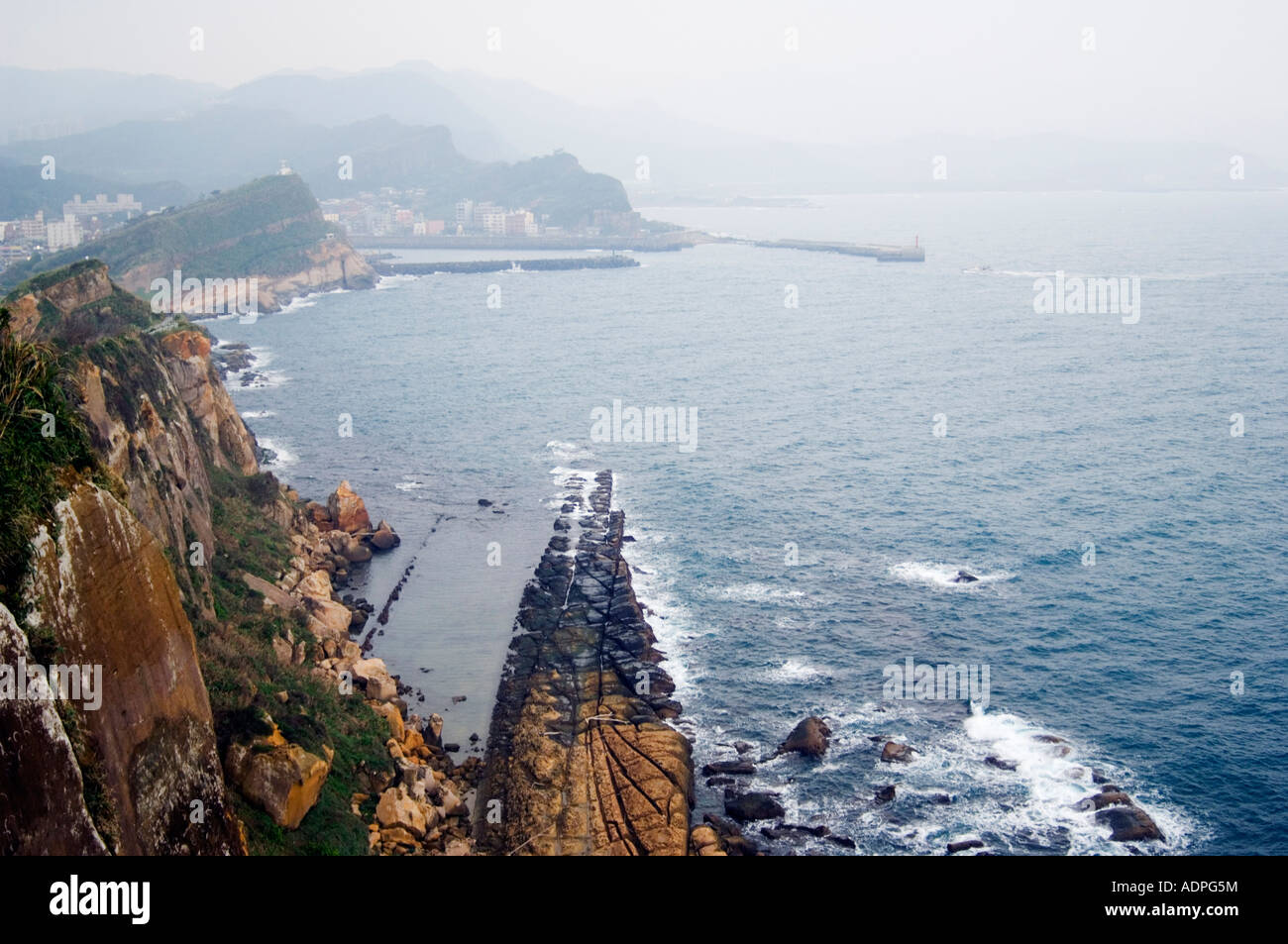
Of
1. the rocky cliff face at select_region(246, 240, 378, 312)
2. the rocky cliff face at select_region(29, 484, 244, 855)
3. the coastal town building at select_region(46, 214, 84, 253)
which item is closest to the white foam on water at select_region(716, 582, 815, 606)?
the rocky cliff face at select_region(29, 484, 244, 855)

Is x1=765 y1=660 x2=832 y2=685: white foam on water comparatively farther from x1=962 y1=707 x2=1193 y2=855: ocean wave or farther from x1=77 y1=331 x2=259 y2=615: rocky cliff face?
x1=77 y1=331 x2=259 y2=615: rocky cliff face

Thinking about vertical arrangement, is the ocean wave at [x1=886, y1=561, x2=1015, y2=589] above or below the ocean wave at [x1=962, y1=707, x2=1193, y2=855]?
above

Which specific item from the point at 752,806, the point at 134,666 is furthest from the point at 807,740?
the point at 134,666

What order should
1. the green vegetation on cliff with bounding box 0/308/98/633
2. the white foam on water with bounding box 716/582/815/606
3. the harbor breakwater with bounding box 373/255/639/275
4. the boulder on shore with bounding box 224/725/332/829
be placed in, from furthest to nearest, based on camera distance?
1. the harbor breakwater with bounding box 373/255/639/275
2. the white foam on water with bounding box 716/582/815/606
3. the boulder on shore with bounding box 224/725/332/829
4. the green vegetation on cliff with bounding box 0/308/98/633

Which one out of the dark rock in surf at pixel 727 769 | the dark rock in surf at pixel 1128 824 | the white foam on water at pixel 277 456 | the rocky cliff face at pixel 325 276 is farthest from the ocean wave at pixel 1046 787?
the rocky cliff face at pixel 325 276

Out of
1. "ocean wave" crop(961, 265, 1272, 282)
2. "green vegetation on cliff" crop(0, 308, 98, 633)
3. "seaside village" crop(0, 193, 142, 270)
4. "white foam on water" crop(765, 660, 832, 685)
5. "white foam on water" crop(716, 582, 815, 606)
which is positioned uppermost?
"seaside village" crop(0, 193, 142, 270)
